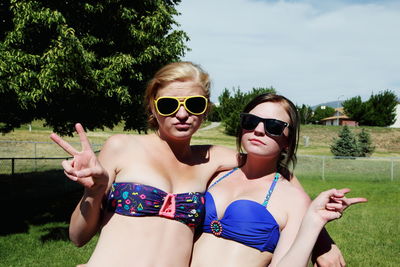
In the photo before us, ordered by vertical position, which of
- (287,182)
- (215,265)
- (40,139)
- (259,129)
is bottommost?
Result: (40,139)

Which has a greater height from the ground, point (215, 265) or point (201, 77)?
point (201, 77)

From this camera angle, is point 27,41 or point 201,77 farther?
point 27,41

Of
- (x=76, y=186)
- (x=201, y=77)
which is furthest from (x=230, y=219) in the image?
(x=76, y=186)

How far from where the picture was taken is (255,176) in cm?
249

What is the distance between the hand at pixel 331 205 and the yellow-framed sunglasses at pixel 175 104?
0.87m

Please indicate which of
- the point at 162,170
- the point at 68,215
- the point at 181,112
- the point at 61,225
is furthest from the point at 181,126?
the point at 68,215

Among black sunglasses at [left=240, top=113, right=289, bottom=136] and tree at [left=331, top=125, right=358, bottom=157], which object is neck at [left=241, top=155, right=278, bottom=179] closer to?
black sunglasses at [left=240, top=113, right=289, bottom=136]

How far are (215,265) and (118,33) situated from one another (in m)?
7.99

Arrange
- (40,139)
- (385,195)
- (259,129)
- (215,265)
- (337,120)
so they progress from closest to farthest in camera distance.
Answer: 1. (215,265)
2. (259,129)
3. (385,195)
4. (40,139)
5. (337,120)

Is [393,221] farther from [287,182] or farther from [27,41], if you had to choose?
[27,41]

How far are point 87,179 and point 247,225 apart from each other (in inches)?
35.6

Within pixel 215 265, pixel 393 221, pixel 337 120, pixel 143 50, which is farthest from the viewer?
pixel 337 120

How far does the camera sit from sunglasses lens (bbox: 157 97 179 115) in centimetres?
224

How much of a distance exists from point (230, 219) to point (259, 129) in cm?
56
